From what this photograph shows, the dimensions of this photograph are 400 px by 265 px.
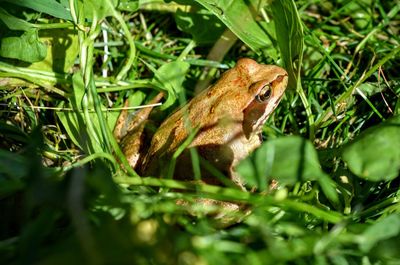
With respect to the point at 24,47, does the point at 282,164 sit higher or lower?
lower

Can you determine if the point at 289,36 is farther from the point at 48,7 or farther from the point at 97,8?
the point at 48,7

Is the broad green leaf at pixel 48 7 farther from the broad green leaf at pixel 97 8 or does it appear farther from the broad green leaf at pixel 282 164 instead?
the broad green leaf at pixel 282 164

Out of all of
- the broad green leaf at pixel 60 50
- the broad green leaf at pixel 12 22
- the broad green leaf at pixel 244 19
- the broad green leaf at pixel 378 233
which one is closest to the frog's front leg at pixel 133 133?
the broad green leaf at pixel 60 50

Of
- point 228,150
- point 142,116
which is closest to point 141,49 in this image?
point 142,116

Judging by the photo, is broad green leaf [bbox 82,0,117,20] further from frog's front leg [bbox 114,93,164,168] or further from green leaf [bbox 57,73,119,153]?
frog's front leg [bbox 114,93,164,168]

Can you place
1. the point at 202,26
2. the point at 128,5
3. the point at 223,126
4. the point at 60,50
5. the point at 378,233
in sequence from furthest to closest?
the point at 202,26 → the point at 60,50 → the point at 128,5 → the point at 223,126 → the point at 378,233

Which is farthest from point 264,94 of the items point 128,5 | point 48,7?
point 48,7

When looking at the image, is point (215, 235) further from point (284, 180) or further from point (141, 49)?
point (141, 49)
